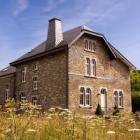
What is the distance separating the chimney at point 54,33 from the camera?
3164 cm

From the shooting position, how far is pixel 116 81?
33906 millimetres

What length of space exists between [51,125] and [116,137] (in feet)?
4.38

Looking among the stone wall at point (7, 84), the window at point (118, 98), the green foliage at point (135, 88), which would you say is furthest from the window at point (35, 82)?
the green foliage at point (135, 88)

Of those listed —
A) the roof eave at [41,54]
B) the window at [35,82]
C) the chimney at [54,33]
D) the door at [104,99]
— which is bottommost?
the door at [104,99]

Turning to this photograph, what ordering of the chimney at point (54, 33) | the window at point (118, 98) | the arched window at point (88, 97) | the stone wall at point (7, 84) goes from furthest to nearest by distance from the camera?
the stone wall at point (7, 84)
the window at point (118, 98)
the chimney at point (54, 33)
the arched window at point (88, 97)

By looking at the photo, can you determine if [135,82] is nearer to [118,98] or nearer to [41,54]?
[118,98]

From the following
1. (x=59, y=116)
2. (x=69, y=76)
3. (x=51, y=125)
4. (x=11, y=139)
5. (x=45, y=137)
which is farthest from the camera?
(x=69, y=76)

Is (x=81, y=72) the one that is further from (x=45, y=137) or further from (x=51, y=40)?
(x=45, y=137)

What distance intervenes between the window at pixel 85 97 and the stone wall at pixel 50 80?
78.3 inches

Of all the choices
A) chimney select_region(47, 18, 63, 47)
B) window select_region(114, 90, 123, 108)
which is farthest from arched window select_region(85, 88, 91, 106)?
chimney select_region(47, 18, 63, 47)

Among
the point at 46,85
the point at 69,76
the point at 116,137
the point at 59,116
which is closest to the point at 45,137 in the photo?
the point at 116,137

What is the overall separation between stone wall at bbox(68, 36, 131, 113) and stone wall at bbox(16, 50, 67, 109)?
2.21 feet

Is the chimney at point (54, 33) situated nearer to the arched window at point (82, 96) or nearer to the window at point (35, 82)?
the window at point (35, 82)

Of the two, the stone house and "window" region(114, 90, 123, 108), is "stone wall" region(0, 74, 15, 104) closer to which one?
the stone house
